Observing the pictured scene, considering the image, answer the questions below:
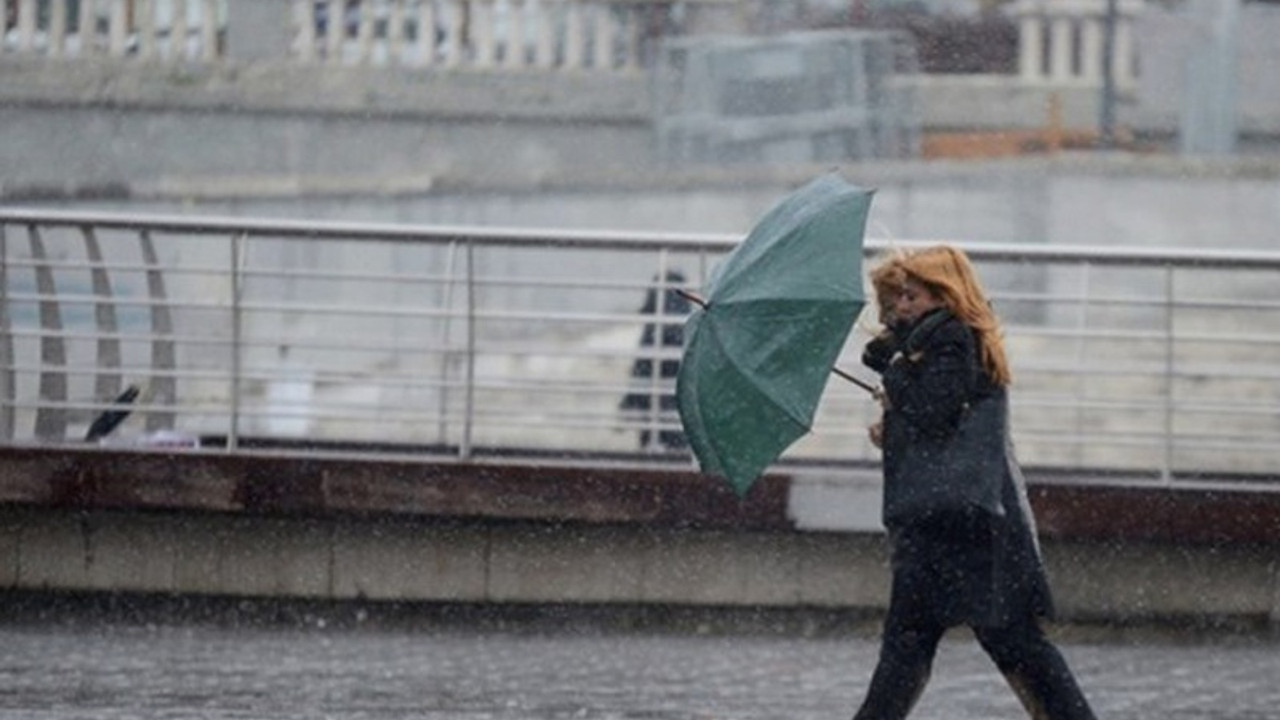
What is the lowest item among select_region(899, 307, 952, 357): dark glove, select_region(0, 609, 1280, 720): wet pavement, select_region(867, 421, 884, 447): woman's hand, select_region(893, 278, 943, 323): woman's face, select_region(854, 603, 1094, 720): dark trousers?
select_region(0, 609, 1280, 720): wet pavement

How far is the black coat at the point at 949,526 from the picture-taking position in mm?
12406

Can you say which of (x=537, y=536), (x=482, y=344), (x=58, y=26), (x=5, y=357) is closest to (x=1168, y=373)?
(x=537, y=536)

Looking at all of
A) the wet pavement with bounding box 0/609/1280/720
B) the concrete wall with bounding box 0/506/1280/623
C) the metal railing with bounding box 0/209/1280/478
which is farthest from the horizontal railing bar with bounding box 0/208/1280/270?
the wet pavement with bounding box 0/609/1280/720

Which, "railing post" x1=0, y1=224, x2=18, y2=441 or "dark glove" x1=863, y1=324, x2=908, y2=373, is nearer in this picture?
"dark glove" x1=863, y1=324, x2=908, y2=373

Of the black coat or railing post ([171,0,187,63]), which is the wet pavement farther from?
railing post ([171,0,187,63])

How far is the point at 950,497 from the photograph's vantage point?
40.8ft

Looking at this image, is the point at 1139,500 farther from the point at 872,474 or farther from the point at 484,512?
the point at 484,512

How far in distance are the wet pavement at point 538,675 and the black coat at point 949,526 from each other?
233 centimetres

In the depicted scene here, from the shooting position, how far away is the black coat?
12.4m

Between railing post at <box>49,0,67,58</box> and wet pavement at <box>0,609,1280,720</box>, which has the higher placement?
railing post at <box>49,0,67,58</box>

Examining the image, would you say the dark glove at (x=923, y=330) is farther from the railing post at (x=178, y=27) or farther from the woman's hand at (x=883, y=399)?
the railing post at (x=178, y=27)

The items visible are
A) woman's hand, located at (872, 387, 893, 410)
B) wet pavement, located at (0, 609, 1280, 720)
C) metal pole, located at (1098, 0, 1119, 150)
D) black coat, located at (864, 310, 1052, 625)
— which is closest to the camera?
black coat, located at (864, 310, 1052, 625)

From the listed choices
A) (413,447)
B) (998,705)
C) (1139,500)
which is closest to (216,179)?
(413,447)

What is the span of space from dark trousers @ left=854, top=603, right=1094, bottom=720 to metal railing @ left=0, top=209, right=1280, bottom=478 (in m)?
3.85
